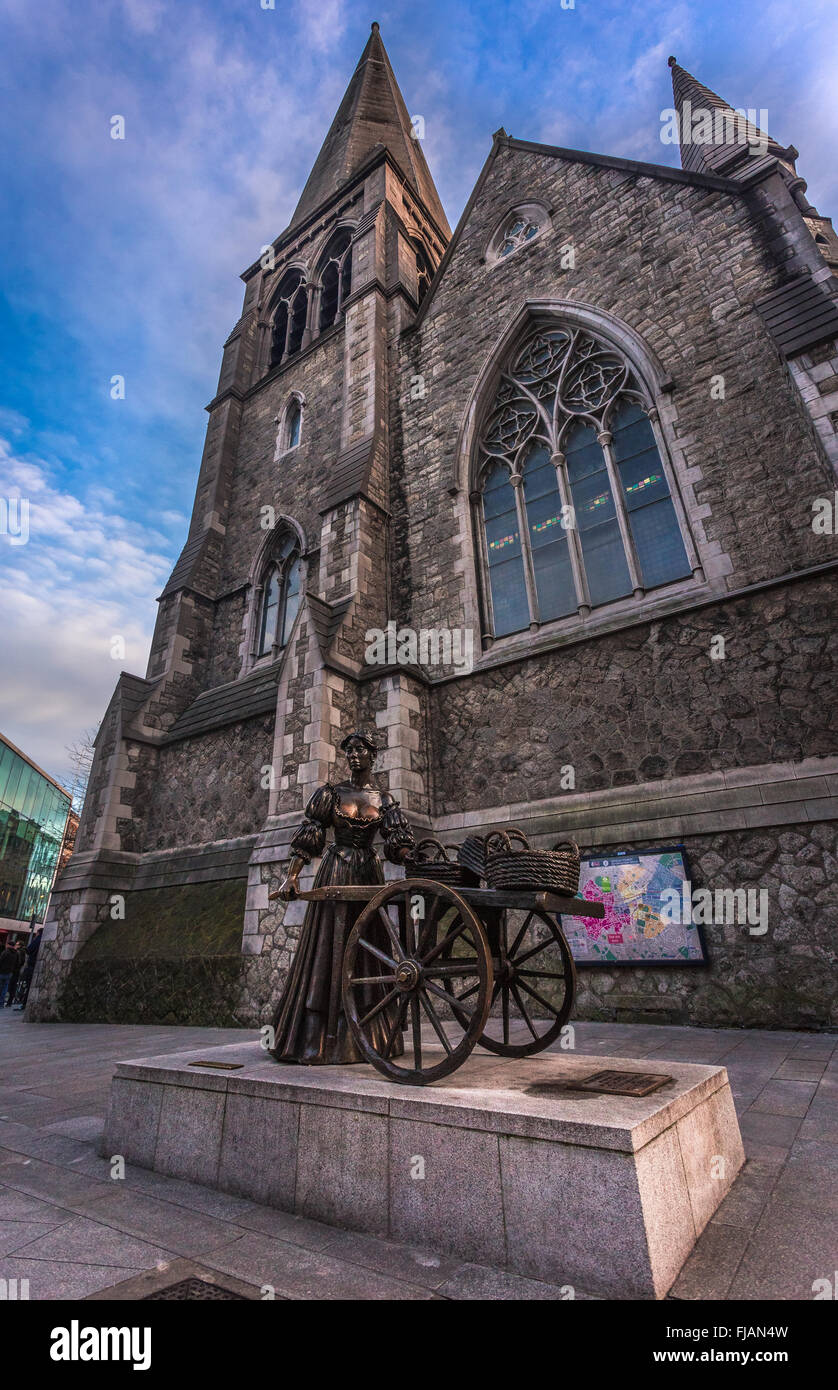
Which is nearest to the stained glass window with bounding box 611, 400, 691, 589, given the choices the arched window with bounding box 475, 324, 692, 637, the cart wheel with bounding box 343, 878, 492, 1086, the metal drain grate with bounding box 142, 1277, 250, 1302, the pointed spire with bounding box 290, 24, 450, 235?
the arched window with bounding box 475, 324, 692, 637

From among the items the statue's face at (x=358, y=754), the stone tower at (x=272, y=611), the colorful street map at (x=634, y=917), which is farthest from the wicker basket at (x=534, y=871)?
the stone tower at (x=272, y=611)

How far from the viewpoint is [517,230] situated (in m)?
12.4

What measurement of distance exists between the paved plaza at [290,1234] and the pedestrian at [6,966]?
12605 mm

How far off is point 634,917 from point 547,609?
458 centimetres

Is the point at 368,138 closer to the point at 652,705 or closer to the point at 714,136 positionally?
the point at 714,136

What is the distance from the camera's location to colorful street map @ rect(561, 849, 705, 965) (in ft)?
21.6

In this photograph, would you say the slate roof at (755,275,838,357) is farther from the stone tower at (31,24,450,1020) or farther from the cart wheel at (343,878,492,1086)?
the cart wheel at (343,878,492,1086)

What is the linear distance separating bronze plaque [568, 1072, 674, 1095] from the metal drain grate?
4.63 feet

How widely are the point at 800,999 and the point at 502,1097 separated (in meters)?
5.02

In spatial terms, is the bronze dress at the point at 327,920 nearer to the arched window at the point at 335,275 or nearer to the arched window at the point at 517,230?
the arched window at the point at 517,230

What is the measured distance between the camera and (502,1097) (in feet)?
7.73

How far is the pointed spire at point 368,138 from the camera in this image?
20.1 metres

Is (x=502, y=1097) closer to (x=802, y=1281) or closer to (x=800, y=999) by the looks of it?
(x=802, y=1281)

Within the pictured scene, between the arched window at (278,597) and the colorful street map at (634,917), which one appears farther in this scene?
the arched window at (278,597)
